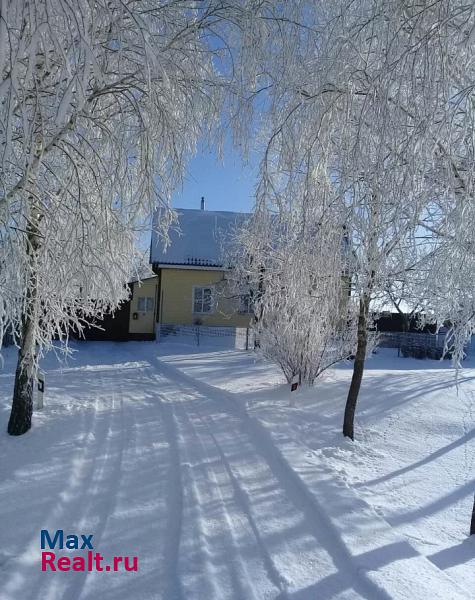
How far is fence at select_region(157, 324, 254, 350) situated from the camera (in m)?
20.0

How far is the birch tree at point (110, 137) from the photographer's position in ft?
10.1

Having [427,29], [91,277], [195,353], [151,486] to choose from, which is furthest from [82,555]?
[195,353]

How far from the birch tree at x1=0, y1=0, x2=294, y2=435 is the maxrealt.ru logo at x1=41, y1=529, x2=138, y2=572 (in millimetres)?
1745

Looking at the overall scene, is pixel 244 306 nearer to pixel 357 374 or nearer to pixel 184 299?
pixel 184 299

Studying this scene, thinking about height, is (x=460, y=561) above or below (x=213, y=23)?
below

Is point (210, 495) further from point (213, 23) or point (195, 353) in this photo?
point (195, 353)

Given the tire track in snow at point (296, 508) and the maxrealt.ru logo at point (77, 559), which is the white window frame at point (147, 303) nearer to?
the tire track in snow at point (296, 508)

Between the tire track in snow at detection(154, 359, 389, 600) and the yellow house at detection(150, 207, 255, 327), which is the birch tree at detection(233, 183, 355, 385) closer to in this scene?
the tire track in snow at detection(154, 359, 389, 600)

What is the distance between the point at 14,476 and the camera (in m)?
4.79

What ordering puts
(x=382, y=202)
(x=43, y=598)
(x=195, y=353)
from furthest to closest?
(x=195, y=353)
(x=382, y=202)
(x=43, y=598)

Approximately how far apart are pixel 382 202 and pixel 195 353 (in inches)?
579

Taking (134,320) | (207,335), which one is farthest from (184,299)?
(134,320)

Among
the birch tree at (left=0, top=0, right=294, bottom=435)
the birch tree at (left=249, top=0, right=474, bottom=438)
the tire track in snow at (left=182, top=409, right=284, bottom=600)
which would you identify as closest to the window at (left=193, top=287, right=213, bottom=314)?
the birch tree at (left=0, top=0, right=294, bottom=435)

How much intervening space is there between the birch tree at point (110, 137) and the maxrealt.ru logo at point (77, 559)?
174 centimetres
